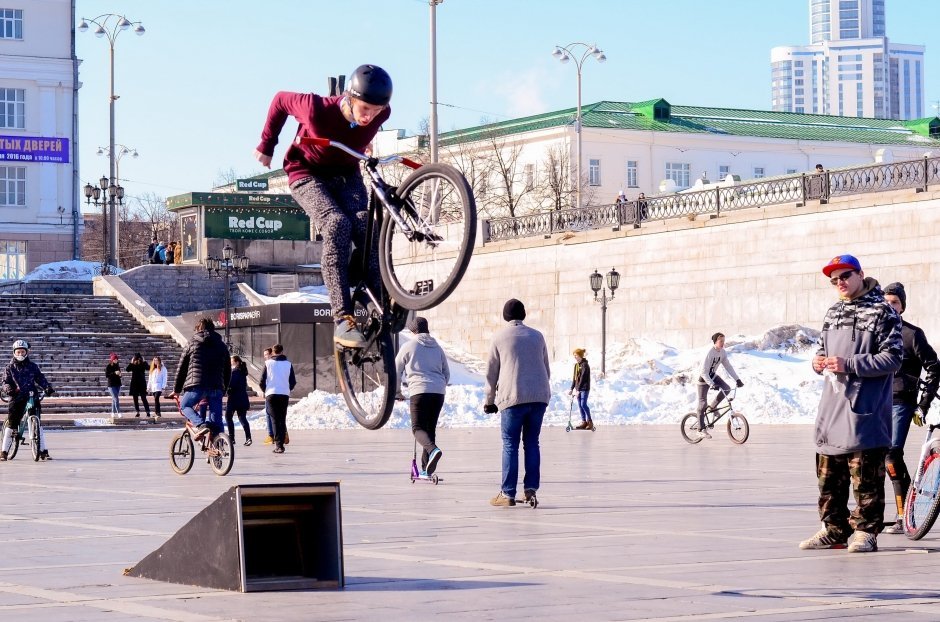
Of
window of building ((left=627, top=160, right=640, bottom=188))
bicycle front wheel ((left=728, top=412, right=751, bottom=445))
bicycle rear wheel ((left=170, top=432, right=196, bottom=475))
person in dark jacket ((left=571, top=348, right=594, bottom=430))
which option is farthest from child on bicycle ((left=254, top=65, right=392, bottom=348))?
window of building ((left=627, top=160, right=640, bottom=188))

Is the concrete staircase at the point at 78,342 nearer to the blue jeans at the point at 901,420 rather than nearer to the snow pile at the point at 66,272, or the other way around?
the snow pile at the point at 66,272

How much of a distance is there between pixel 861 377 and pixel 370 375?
5.33 meters

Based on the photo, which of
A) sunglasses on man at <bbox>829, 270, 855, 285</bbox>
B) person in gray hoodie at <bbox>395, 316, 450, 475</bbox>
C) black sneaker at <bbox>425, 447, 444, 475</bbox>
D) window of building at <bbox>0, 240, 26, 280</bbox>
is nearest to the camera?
sunglasses on man at <bbox>829, 270, 855, 285</bbox>

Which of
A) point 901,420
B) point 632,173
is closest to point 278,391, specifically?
point 901,420

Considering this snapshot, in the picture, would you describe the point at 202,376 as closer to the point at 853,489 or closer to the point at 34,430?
the point at 34,430

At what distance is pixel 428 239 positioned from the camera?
19.0 ft

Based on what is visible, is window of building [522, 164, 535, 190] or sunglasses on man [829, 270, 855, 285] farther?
window of building [522, 164, 535, 190]

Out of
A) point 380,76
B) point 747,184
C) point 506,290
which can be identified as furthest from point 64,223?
point 380,76

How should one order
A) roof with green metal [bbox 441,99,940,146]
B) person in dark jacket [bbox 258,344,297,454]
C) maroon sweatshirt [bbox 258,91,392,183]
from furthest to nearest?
1. roof with green metal [bbox 441,99,940,146]
2. person in dark jacket [bbox 258,344,297,454]
3. maroon sweatshirt [bbox 258,91,392,183]

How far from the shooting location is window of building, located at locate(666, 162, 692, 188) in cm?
8119

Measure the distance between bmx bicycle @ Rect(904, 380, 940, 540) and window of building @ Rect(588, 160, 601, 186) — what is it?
67301mm

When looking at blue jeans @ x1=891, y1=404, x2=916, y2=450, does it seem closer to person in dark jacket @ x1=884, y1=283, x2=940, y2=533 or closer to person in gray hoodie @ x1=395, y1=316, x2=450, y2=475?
person in dark jacket @ x1=884, y1=283, x2=940, y2=533

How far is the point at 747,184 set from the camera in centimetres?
4388

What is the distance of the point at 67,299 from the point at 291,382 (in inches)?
1276
